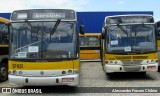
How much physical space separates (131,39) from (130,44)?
0.70 ft

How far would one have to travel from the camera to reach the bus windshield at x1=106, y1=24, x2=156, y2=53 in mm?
13703

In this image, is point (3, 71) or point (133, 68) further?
point (3, 71)

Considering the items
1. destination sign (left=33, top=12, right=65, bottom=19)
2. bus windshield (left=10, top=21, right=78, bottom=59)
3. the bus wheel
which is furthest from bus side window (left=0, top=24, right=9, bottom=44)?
destination sign (left=33, top=12, right=65, bottom=19)

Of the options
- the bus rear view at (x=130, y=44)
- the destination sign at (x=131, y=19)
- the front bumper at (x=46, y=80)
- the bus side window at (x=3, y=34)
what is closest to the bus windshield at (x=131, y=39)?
the bus rear view at (x=130, y=44)

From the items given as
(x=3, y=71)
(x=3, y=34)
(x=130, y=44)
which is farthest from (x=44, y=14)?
(x=130, y=44)

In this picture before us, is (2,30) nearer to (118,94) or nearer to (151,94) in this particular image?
(118,94)

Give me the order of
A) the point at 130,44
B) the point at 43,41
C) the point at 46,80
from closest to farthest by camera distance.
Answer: the point at 46,80, the point at 43,41, the point at 130,44

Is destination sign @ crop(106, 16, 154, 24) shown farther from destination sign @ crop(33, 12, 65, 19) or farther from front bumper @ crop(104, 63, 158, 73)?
destination sign @ crop(33, 12, 65, 19)

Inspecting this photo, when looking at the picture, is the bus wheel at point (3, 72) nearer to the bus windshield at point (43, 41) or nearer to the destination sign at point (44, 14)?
the bus windshield at point (43, 41)

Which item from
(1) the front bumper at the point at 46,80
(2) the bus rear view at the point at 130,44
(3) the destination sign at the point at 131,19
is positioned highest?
(3) the destination sign at the point at 131,19

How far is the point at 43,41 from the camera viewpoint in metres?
10.4

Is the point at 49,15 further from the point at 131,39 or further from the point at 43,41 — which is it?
the point at 131,39

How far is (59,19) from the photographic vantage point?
1056 centimetres

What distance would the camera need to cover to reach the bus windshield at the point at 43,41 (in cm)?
1031
